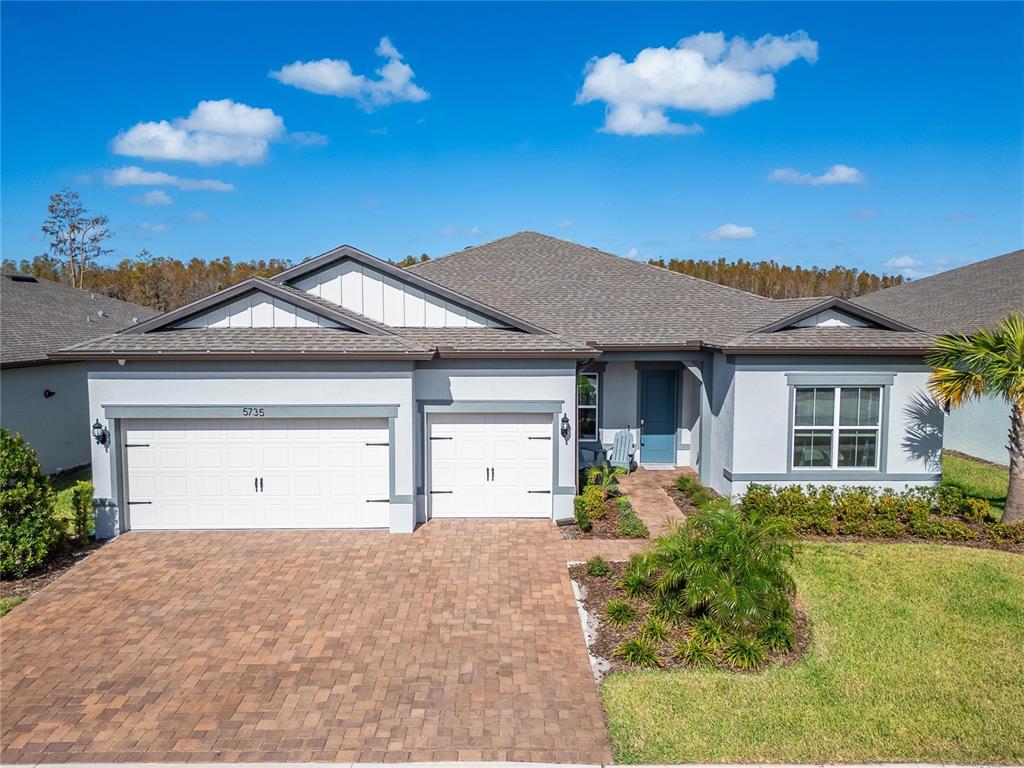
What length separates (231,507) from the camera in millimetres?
12062

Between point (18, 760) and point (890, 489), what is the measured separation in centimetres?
1392

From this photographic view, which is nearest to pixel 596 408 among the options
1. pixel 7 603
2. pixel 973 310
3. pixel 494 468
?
pixel 494 468

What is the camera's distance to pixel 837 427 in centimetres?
1308

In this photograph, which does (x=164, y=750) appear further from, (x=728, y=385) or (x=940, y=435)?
(x=940, y=435)

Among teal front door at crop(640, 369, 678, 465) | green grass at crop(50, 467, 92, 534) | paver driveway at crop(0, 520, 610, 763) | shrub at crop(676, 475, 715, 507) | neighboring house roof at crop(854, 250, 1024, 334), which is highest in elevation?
neighboring house roof at crop(854, 250, 1024, 334)

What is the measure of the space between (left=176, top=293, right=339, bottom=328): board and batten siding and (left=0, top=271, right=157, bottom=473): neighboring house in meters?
2.90

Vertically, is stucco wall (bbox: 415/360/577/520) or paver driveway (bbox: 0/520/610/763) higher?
stucco wall (bbox: 415/360/577/520)

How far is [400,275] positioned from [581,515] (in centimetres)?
593

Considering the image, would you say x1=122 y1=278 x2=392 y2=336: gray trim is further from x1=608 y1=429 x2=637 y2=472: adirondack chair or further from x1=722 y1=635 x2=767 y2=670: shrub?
x1=722 y1=635 x2=767 y2=670: shrub

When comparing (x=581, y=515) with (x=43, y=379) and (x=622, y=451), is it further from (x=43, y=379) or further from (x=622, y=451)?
(x=43, y=379)

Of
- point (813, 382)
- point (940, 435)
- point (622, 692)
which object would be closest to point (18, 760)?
point (622, 692)

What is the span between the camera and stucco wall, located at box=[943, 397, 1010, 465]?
57.4 ft

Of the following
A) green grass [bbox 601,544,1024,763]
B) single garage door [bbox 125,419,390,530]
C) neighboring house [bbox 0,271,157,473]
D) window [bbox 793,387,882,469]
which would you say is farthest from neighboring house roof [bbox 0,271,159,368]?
window [bbox 793,387,882,469]

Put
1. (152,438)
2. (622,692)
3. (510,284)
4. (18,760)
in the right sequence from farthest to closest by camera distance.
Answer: (510,284) < (152,438) < (622,692) < (18,760)
